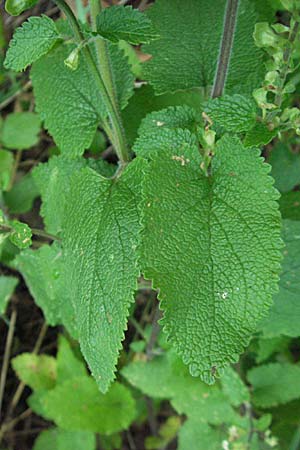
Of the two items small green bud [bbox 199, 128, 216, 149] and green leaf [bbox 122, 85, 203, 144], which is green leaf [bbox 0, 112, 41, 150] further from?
small green bud [bbox 199, 128, 216, 149]

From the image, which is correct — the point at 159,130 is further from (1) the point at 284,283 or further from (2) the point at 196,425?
(2) the point at 196,425

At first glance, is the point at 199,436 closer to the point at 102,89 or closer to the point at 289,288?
the point at 289,288

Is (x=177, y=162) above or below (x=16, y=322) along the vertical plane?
above

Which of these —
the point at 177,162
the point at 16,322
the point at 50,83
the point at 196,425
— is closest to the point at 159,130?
the point at 177,162

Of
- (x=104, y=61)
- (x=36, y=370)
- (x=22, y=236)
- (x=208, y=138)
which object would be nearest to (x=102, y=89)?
(x=104, y=61)

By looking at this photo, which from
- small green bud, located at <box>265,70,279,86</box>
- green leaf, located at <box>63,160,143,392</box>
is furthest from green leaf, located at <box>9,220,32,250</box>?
small green bud, located at <box>265,70,279,86</box>

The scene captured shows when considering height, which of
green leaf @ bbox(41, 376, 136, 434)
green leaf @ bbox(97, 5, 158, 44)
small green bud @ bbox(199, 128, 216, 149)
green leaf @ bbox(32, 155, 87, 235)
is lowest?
green leaf @ bbox(41, 376, 136, 434)
